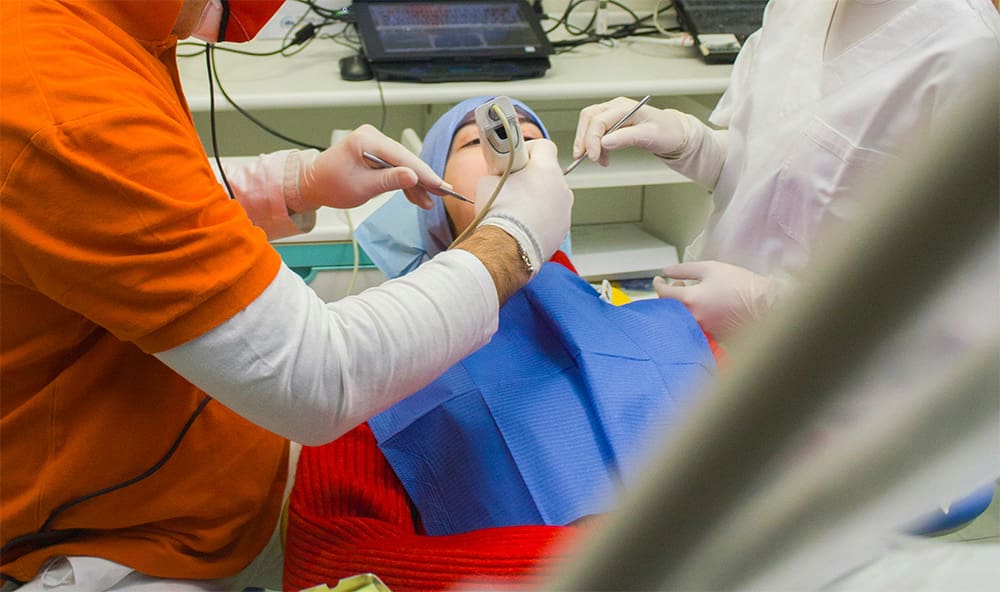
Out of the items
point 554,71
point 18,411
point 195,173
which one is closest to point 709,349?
point 195,173

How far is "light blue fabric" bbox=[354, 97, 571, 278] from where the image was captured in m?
1.44

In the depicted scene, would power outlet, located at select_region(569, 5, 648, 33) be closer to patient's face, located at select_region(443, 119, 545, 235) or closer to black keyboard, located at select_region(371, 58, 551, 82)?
black keyboard, located at select_region(371, 58, 551, 82)

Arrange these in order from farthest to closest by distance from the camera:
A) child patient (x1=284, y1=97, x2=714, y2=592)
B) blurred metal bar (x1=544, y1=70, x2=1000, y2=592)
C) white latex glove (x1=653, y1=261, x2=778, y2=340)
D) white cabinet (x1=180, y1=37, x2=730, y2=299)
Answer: white cabinet (x1=180, y1=37, x2=730, y2=299) → white latex glove (x1=653, y1=261, x2=778, y2=340) → child patient (x1=284, y1=97, x2=714, y2=592) → blurred metal bar (x1=544, y1=70, x2=1000, y2=592)

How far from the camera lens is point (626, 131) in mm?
1317

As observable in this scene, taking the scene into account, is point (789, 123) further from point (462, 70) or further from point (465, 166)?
point (462, 70)

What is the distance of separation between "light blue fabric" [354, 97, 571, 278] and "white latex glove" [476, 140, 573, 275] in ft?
1.05

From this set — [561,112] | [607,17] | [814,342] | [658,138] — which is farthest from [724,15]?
[814,342]

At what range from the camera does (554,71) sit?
2.10 m

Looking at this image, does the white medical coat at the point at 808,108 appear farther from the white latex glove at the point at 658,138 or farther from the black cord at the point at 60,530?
the black cord at the point at 60,530

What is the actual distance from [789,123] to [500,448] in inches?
26.2

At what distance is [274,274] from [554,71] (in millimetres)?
1486

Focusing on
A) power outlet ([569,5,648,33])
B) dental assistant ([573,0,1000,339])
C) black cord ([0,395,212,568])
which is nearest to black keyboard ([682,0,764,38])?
power outlet ([569,5,648,33])

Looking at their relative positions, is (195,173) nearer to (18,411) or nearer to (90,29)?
(90,29)

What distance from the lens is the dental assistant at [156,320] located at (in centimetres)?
67
